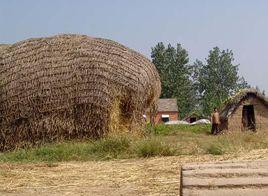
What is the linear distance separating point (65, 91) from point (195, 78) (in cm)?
7169

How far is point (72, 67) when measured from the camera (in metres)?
13.5

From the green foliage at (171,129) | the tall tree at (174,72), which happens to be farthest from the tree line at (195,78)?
the green foliage at (171,129)

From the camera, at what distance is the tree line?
6838 cm

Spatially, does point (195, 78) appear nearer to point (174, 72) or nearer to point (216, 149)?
point (174, 72)

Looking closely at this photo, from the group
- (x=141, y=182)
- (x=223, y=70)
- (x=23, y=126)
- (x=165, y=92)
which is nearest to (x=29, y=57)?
(x=23, y=126)

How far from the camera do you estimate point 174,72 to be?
231ft

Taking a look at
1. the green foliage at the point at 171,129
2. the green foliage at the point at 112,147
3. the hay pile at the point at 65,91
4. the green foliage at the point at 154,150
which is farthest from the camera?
the green foliage at the point at 171,129

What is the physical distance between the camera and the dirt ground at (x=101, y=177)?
21.7 ft

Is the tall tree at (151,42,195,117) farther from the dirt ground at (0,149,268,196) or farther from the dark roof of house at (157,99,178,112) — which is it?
the dirt ground at (0,149,268,196)

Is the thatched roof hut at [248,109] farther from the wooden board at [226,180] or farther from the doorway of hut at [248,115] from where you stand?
the wooden board at [226,180]

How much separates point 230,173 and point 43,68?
1034cm

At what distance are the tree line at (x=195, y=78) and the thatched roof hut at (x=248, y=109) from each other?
28.5 m

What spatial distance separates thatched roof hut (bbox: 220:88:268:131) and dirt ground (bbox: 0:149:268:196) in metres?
18.4

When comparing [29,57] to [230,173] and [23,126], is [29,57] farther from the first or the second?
[230,173]
